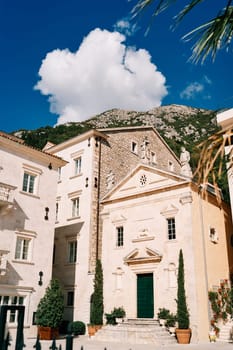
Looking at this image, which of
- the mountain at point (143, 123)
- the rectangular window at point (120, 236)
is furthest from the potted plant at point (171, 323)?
the mountain at point (143, 123)

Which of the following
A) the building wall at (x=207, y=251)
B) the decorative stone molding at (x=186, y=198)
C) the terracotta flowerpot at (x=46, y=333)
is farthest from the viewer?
the decorative stone molding at (x=186, y=198)

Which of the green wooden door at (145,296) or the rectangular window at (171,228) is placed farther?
the rectangular window at (171,228)

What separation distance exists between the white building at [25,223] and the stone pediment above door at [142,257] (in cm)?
510

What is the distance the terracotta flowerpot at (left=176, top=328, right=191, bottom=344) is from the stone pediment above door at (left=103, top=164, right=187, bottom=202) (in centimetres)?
832

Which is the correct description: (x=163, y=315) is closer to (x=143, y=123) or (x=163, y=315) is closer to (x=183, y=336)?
(x=183, y=336)

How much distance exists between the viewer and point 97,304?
2208 centimetres

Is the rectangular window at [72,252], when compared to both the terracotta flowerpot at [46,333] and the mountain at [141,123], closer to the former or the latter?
the terracotta flowerpot at [46,333]

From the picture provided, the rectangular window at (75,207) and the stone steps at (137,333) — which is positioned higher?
the rectangular window at (75,207)

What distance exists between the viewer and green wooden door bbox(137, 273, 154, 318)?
20.9 m

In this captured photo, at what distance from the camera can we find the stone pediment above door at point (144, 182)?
22469 mm

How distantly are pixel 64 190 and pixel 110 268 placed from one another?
26.6ft

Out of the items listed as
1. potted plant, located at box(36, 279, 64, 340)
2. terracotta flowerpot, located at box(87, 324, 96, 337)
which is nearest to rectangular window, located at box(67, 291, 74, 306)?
terracotta flowerpot, located at box(87, 324, 96, 337)

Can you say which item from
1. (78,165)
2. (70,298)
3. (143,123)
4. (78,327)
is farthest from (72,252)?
(143,123)

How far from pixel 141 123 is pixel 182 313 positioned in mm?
66972
